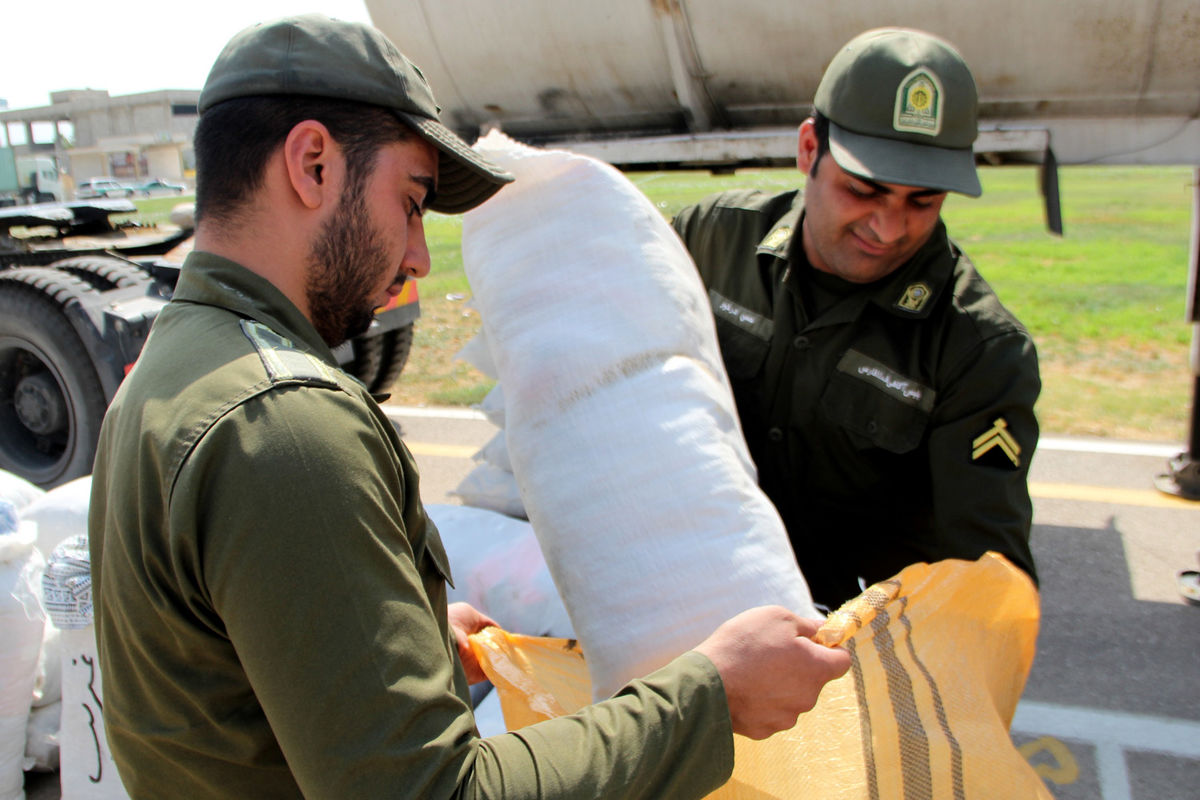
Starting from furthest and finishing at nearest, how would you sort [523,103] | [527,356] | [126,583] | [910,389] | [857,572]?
[523,103] < [857,572] < [910,389] < [527,356] < [126,583]

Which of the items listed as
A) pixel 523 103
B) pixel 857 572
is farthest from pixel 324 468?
pixel 523 103

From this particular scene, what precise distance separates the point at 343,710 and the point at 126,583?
0.29 metres

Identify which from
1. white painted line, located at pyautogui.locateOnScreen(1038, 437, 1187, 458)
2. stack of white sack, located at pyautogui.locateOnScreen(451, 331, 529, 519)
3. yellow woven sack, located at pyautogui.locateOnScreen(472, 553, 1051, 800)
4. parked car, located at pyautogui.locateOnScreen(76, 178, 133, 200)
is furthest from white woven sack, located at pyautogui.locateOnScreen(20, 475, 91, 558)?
parked car, located at pyautogui.locateOnScreen(76, 178, 133, 200)

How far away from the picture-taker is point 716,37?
3590mm

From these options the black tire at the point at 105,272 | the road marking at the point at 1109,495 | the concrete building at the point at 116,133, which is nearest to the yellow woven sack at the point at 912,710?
the road marking at the point at 1109,495

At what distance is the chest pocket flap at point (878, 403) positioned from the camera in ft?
6.00

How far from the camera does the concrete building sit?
50781 mm

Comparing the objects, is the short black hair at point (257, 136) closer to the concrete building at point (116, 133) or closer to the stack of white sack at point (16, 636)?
the stack of white sack at point (16, 636)

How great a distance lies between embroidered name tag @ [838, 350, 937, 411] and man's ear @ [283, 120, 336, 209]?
49.1 inches

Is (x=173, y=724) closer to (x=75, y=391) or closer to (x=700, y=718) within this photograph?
(x=700, y=718)

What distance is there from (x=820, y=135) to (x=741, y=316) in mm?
442

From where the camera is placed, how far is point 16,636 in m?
2.21

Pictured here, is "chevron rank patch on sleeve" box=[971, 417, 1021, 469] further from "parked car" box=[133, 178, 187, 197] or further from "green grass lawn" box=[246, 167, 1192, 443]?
"parked car" box=[133, 178, 187, 197]

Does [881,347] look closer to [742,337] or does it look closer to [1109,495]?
[742,337]
